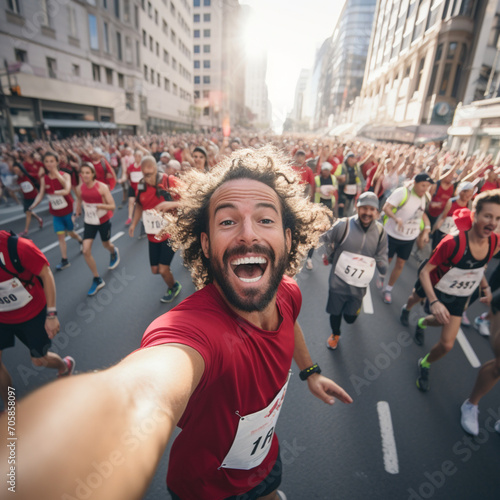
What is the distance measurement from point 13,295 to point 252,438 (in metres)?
2.42

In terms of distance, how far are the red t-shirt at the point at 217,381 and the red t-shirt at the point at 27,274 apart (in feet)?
6.37

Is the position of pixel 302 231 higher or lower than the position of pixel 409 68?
lower

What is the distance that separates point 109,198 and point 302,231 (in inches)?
167

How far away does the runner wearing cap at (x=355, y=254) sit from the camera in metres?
3.48

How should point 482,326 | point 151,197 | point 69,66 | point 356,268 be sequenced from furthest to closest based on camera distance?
point 69,66
point 151,197
point 482,326
point 356,268

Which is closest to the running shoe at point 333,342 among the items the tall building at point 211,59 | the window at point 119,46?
the window at point 119,46

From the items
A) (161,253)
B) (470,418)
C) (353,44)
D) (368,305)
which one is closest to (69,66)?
(161,253)

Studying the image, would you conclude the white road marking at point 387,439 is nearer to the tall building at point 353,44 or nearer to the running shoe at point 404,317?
the running shoe at point 404,317

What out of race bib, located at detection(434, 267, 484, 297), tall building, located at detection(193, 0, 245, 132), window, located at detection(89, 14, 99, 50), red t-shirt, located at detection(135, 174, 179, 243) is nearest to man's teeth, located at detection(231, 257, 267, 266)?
race bib, located at detection(434, 267, 484, 297)

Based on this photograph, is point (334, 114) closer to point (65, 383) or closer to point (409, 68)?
point (409, 68)

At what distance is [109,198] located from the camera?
5270mm

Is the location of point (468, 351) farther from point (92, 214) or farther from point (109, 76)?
point (109, 76)

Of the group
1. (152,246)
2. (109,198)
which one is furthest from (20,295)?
(109,198)

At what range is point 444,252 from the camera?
308cm
